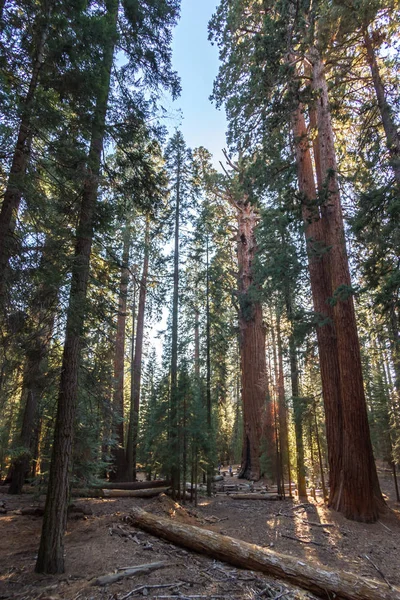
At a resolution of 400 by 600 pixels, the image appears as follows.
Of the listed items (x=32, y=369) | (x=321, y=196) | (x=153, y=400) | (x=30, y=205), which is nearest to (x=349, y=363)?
(x=321, y=196)

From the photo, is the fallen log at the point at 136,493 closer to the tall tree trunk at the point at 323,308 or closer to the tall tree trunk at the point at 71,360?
the tall tree trunk at the point at 323,308

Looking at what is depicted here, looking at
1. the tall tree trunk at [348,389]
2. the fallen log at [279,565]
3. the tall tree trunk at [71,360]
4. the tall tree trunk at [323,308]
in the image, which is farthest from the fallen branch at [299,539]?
the tall tree trunk at [71,360]

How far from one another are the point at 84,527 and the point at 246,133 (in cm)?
1118

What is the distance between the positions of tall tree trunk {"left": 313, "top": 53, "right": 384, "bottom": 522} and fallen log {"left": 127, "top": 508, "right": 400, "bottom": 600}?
13.1 feet

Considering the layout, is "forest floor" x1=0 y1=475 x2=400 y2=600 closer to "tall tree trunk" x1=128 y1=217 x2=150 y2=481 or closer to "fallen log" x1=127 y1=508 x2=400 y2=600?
"fallen log" x1=127 y1=508 x2=400 y2=600

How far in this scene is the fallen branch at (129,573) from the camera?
4059mm

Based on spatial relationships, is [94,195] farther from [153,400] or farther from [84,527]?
[153,400]

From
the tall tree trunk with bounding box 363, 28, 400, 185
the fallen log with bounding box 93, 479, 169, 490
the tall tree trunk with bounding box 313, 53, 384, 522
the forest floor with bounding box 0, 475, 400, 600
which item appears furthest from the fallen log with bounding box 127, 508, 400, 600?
the tall tree trunk with bounding box 363, 28, 400, 185

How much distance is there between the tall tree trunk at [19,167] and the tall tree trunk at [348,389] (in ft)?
20.9

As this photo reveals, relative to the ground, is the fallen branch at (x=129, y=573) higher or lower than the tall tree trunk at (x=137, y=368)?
lower

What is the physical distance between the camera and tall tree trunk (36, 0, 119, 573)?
461cm

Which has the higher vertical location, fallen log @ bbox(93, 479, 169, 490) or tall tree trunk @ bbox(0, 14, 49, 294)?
tall tree trunk @ bbox(0, 14, 49, 294)

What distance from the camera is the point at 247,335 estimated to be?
16156 mm

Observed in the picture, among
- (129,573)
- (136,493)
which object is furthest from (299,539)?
(136,493)
